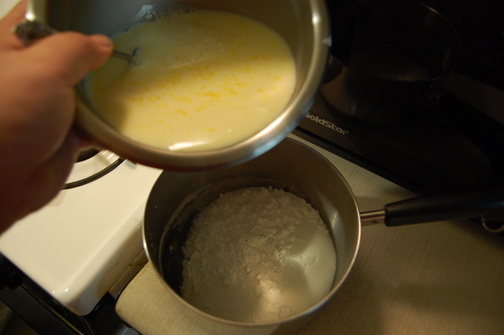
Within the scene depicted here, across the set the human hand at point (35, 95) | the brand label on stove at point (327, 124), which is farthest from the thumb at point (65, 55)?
the brand label on stove at point (327, 124)

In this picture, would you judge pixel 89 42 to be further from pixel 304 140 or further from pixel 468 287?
pixel 468 287

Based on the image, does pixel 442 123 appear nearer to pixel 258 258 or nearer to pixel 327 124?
pixel 327 124

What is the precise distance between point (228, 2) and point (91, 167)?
0.31m

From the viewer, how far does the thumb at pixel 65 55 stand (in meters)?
0.26

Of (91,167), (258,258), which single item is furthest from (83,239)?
(258,258)

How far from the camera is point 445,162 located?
0.43 metres

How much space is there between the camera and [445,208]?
1.26 ft

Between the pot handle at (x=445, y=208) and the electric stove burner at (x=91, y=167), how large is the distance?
356 mm

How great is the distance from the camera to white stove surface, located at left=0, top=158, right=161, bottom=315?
1.47 feet

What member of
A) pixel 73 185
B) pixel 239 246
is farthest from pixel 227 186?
pixel 73 185

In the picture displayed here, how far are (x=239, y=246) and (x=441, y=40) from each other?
346mm

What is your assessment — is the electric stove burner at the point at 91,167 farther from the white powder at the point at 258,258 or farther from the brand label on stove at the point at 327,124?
the brand label on stove at the point at 327,124

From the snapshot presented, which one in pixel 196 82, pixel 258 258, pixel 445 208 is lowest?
pixel 258 258

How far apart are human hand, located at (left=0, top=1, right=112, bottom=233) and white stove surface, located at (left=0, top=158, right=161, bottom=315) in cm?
17
